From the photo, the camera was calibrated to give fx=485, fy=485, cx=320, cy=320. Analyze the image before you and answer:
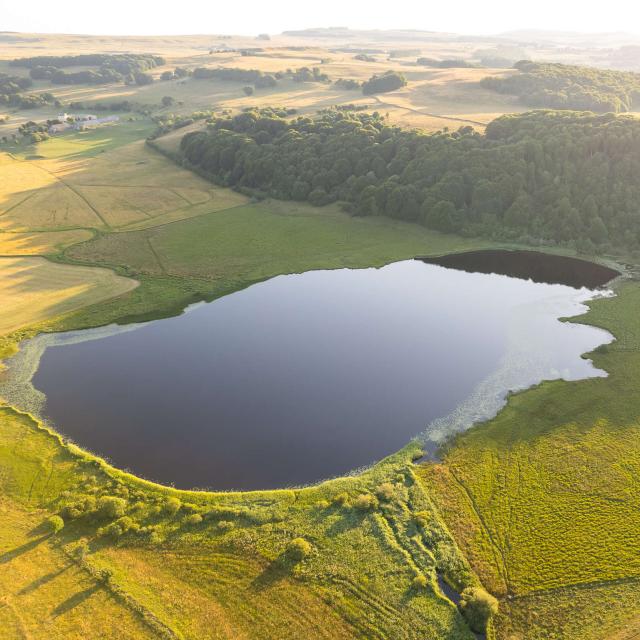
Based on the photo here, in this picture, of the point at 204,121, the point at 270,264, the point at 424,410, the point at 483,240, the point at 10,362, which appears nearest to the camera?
the point at 424,410

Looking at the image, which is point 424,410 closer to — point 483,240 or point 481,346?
point 481,346

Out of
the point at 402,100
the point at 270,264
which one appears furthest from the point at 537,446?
the point at 402,100

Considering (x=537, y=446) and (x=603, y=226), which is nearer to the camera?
(x=537, y=446)

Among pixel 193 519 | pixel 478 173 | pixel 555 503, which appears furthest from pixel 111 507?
pixel 478 173

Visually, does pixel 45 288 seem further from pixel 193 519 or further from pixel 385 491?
pixel 385 491

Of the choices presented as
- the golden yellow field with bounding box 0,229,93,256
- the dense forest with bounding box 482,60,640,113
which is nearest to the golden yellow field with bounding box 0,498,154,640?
the golden yellow field with bounding box 0,229,93,256

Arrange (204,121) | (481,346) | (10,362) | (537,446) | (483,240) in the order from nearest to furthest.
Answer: (537,446) < (10,362) < (481,346) < (483,240) < (204,121)

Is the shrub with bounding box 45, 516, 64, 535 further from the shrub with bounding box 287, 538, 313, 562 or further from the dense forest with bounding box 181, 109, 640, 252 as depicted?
the dense forest with bounding box 181, 109, 640, 252
